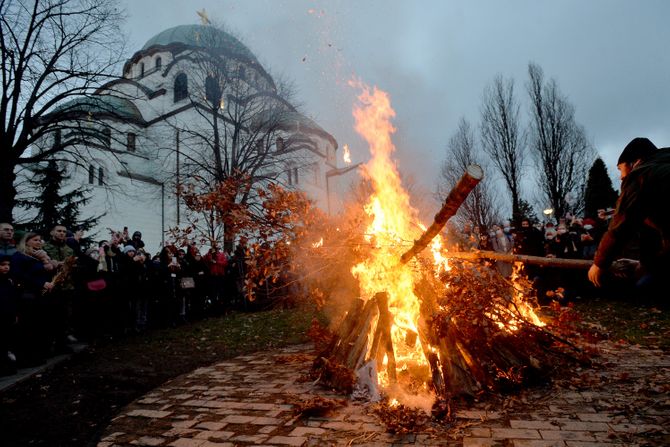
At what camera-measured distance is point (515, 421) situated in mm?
3465

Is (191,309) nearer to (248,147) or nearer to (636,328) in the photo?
(636,328)

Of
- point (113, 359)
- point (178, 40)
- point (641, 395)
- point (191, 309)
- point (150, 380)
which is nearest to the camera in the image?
point (641, 395)

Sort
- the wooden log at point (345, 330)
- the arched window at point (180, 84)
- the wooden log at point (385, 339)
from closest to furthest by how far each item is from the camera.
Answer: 1. the wooden log at point (385, 339)
2. the wooden log at point (345, 330)
3. the arched window at point (180, 84)

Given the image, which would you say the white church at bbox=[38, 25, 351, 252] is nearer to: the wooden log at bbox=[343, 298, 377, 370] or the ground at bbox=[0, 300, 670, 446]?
the ground at bbox=[0, 300, 670, 446]

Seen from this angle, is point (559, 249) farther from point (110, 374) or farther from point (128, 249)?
point (128, 249)

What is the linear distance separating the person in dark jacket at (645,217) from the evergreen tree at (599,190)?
845 inches

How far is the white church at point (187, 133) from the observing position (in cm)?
2300

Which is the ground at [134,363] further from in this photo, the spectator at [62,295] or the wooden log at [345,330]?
the wooden log at [345,330]

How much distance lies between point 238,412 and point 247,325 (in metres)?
6.33

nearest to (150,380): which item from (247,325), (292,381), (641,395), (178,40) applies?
(292,381)

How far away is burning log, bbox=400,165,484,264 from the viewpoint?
378 centimetres

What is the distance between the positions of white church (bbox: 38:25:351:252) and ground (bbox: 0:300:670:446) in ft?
42.9

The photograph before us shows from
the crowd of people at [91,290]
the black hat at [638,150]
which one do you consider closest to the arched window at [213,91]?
the crowd of people at [91,290]

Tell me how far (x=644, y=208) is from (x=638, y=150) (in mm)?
786
